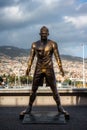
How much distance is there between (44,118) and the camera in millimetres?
15305

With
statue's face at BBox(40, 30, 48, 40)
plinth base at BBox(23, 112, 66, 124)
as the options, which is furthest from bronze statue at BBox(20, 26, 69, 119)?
Result: plinth base at BBox(23, 112, 66, 124)

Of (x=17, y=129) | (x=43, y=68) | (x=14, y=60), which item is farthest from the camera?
(x=14, y=60)

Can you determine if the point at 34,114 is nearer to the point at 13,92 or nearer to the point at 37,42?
the point at 37,42

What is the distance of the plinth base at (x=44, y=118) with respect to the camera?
1487 cm

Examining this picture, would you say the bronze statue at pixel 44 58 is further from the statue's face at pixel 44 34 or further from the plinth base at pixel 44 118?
the plinth base at pixel 44 118

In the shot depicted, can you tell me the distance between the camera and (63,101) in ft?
83.4

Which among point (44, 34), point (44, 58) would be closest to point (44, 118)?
point (44, 58)

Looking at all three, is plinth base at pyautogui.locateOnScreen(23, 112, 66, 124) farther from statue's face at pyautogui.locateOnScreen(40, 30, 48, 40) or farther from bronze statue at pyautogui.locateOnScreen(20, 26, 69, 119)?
statue's face at pyautogui.locateOnScreen(40, 30, 48, 40)

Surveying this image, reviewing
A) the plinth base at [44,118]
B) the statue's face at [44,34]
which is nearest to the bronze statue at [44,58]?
the statue's face at [44,34]

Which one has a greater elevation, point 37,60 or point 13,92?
point 37,60

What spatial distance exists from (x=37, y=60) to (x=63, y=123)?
8.04ft

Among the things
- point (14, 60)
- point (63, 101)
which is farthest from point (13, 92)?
point (14, 60)

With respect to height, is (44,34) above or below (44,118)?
above

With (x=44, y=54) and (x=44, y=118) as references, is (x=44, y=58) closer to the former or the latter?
(x=44, y=54)
